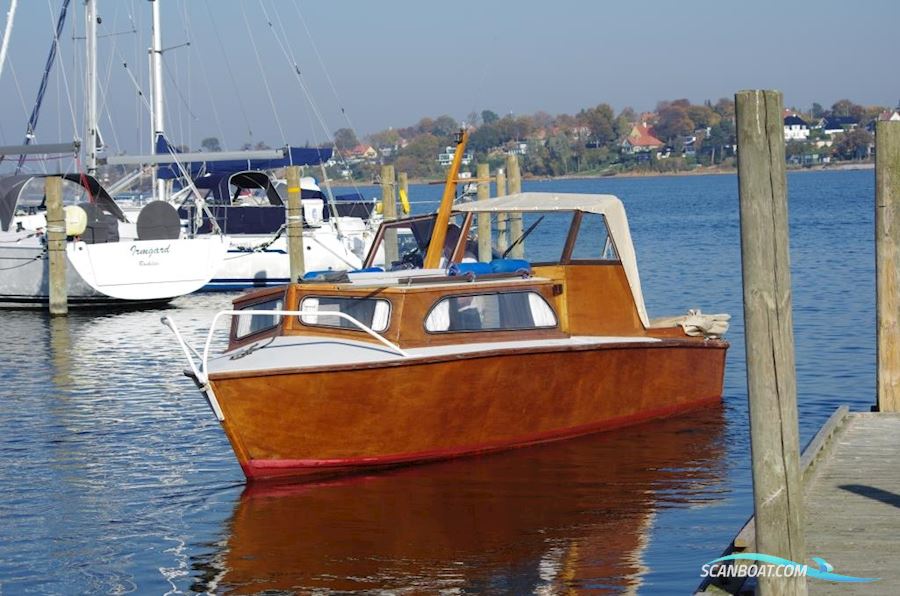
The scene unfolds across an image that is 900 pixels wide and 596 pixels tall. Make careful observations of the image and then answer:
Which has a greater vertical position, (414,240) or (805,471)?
(414,240)

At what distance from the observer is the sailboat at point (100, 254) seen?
30.2 m

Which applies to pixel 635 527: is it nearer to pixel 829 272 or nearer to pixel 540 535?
pixel 540 535

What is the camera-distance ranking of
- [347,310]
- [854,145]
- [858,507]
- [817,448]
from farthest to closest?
[854,145] < [347,310] < [817,448] < [858,507]

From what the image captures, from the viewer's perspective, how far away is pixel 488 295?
14172mm

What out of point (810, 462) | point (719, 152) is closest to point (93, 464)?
point (810, 462)

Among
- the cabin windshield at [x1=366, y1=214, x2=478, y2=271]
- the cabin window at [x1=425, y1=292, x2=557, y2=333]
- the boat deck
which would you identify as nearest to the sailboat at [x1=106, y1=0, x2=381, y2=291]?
the cabin windshield at [x1=366, y1=214, x2=478, y2=271]

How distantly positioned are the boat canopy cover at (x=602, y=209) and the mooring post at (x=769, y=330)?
8.11 meters

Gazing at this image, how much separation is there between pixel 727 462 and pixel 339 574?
17.9 feet

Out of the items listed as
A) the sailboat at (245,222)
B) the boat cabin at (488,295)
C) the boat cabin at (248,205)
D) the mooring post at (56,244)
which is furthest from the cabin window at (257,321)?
the boat cabin at (248,205)

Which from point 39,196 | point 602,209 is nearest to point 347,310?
point 602,209

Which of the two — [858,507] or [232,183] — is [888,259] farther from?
[232,183]

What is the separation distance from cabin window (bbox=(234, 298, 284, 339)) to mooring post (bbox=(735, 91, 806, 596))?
7739 mm

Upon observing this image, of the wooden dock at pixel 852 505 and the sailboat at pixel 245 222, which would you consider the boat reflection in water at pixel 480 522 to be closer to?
the wooden dock at pixel 852 505

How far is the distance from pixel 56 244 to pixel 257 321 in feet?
51.5
